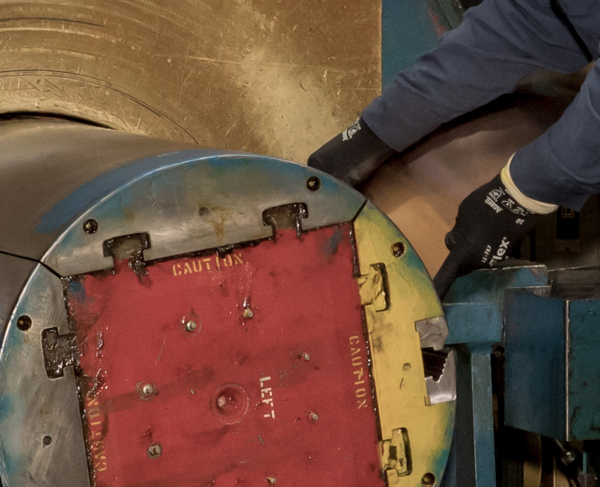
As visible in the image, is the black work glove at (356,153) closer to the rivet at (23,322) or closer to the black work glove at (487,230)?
the black work glove at (487,230)

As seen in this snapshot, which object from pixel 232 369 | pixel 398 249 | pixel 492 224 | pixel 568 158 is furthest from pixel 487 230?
pixel 232 369

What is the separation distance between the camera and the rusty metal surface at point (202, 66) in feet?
4.06

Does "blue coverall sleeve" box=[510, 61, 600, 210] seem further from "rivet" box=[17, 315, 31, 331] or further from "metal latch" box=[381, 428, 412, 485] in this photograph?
"rivet" box=[17, 315, 31, 331]

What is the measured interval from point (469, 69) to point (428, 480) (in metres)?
0.79

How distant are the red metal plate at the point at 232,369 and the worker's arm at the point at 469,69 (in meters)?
0.60

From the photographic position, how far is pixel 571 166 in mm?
1015

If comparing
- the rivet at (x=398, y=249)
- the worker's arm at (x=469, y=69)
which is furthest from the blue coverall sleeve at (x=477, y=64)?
the rivet at (x=398, y=249)

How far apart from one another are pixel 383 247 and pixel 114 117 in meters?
0.71

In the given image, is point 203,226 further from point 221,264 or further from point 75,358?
point 75,358

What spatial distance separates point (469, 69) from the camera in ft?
4.30

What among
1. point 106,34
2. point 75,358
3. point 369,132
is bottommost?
point 75,358

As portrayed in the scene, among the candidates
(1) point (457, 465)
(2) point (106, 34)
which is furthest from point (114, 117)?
(1) point (457, 465)

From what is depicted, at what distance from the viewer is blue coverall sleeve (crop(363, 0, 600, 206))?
Result: 4.09 feet

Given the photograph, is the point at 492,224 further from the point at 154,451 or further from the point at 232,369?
the point at 154,451
